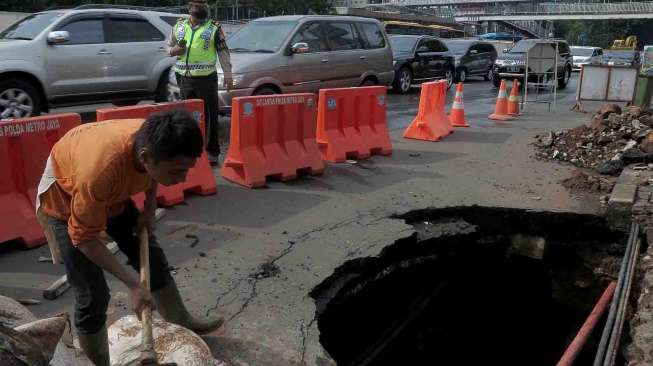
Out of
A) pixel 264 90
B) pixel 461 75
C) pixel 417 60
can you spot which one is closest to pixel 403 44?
pixel 417 60

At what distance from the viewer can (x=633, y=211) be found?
6000 mm

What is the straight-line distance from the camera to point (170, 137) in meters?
2.26

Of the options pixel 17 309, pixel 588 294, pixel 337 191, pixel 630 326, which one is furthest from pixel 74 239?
pixel 588 294

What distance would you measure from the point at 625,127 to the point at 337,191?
5256mm

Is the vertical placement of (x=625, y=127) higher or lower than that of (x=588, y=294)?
higher

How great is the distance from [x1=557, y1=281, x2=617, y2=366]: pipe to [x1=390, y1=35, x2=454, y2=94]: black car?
13.1 m

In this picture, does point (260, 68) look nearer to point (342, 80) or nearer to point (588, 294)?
point (342, 80)

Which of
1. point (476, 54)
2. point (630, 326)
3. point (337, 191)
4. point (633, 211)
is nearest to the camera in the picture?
point (630, 326)

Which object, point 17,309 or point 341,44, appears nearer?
point 17,309

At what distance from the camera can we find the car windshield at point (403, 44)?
18.1m

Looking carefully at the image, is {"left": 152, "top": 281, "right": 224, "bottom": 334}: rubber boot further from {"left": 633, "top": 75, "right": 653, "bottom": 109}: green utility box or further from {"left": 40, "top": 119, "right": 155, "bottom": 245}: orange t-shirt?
{"left": 633, "top": 75, "right": 653, "bottom": 109}: green utility box

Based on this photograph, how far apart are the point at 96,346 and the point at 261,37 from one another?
8405 mm

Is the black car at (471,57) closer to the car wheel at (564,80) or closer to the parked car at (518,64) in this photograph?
the parked car at (518,64)

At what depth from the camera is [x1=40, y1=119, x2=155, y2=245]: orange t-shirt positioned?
93.9 inches
